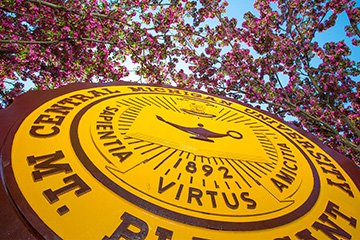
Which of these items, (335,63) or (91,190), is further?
(335,63)

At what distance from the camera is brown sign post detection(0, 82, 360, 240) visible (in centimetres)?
114

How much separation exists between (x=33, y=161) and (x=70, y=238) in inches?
20.9

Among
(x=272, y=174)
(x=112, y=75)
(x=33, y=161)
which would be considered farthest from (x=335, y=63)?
(x=33, y=161)

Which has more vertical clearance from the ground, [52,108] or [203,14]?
[203,14]

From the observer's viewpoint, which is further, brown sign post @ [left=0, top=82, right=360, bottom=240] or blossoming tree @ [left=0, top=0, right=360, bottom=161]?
blossoming tree @ [left=0, top=0, right=360, bottom=161]

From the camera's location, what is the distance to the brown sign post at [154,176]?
1.14m

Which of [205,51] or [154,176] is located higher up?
[205,51]

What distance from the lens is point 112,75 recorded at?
645cm

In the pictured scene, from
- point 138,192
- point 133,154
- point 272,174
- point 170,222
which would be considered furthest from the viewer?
point 272,174

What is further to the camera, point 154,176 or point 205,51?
point 205,51

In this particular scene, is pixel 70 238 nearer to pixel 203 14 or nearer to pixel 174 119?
pixel 174 119

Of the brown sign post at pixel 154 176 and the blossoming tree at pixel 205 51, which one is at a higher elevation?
the blossoming tree at pixel 205 51

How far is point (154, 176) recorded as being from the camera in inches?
57.4

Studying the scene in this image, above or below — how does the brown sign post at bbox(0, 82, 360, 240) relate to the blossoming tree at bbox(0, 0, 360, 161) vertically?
below
